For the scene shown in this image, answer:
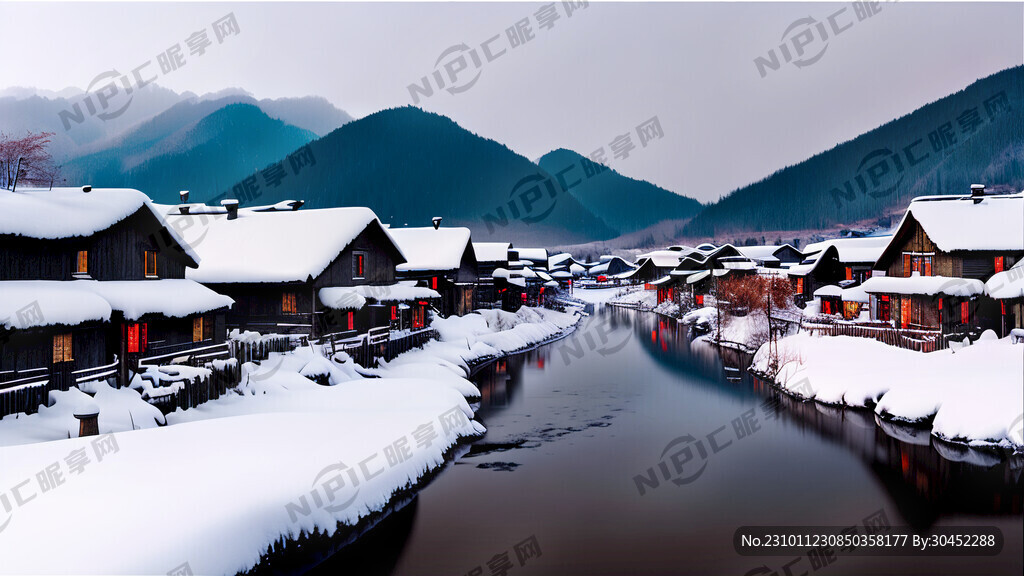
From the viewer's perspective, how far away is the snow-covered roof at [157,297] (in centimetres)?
2189

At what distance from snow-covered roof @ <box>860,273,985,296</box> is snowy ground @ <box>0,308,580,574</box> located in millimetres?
24425

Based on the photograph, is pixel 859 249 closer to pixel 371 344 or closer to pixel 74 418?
pixel 371 344

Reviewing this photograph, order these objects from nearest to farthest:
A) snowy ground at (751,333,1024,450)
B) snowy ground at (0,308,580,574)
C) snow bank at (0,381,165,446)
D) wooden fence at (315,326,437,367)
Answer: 1. snowy ground at (0,308,580,574)
2. snow bank at (0,381,165,446)
3. snowy ground at (751,333,1024,450)
4. wooden fence at (315,326,437,367)

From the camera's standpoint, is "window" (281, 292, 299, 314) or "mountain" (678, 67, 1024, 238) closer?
"window" (281, 292, 299, 314)

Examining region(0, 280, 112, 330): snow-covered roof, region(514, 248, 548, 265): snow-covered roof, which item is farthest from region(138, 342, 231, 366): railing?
region(514, 248, 548, 265): snow-covered roof

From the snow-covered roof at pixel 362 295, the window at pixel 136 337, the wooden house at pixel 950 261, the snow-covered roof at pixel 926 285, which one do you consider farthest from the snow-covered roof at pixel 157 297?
the snow-covered roof at pixel 926 285

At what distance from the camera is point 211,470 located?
14273 mm

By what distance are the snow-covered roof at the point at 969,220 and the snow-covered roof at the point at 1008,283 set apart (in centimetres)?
126

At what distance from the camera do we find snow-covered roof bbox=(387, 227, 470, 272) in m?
52.3

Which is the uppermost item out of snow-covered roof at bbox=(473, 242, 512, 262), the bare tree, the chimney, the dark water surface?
the bare tree

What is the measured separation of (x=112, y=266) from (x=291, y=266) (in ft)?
32.7

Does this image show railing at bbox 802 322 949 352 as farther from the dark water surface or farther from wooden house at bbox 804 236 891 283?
wooden house at bbox 804 236 891 283

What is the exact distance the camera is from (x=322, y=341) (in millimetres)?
32562

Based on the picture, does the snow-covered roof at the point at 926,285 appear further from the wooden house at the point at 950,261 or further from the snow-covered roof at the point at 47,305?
the snow-covered roof at the point at 47,305
